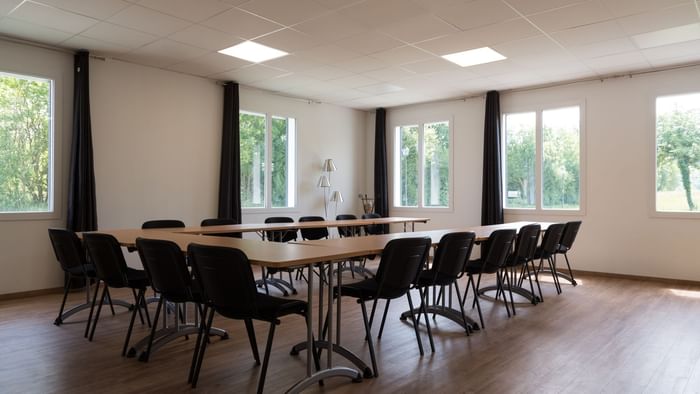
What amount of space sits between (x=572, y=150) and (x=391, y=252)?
5.58 m

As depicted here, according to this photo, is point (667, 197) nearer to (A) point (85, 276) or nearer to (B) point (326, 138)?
(B) point (326, 138)

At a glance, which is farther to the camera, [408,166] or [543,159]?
[408,166]

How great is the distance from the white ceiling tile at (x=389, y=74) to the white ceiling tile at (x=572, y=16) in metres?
2.17

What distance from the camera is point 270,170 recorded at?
8.21 m

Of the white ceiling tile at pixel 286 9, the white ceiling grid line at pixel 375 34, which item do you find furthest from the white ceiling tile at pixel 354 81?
the white ceiling tile at pixel 286 9

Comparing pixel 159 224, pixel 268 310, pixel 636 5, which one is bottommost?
pixel 268 310

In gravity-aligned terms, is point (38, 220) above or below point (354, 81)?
below

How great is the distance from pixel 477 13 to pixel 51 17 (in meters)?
4.10

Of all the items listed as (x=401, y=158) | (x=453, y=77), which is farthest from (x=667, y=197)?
(x=401, y=158)

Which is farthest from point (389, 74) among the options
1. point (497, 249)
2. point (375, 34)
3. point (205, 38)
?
point (497, 249)

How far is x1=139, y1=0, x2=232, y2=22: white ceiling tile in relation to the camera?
433cm

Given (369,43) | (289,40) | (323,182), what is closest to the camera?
(289,40)

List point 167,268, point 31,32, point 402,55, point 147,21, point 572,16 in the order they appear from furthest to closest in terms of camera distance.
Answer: point 402,55, point 31,32, point 147,21, point 572,16, point 167,268

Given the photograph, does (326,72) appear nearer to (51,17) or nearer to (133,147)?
(133,147)
